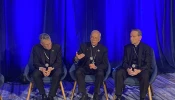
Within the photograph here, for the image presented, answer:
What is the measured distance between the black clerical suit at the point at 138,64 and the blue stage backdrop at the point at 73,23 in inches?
57.6

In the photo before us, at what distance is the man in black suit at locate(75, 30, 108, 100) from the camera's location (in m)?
4.77

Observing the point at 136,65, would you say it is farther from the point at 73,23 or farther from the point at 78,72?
the point at 73,23

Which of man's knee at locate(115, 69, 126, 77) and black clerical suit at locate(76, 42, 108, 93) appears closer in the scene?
man's knee at locate(115, 69, 126, 77)

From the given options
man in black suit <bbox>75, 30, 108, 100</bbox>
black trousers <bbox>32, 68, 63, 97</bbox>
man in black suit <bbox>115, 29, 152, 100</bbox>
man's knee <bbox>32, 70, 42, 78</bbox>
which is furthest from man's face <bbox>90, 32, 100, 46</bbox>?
man's knee <bbox>32, 70, 42, 78</bbox>

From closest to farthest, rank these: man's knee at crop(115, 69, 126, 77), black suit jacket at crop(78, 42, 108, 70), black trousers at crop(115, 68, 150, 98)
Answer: black trousers at crop(115, 68, 150, 98), man's knee at crop(115, 69, 126, 77), black suit jacket at crop(78, 42, 108, 70)

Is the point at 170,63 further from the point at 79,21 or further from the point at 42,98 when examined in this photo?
the point at 42,98

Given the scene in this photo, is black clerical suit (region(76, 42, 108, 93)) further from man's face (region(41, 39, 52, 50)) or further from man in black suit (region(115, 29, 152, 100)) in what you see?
man's face (region(41, 39, 52, 50))

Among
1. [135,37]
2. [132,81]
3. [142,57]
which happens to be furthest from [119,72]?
[135,37]

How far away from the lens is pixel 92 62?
506 cm

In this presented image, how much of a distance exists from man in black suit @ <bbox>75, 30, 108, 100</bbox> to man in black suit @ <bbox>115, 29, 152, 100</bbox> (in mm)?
278

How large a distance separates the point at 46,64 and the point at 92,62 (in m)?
0.71

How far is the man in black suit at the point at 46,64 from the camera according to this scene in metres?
4.72

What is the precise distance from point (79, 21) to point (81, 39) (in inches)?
13.6

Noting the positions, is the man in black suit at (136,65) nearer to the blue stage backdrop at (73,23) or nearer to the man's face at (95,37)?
the man's face at (95,37)
